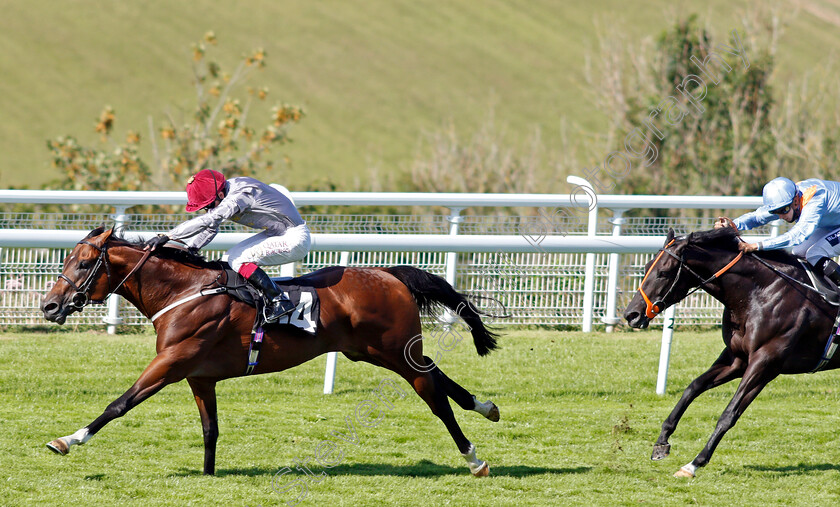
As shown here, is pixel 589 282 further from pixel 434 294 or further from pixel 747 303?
pixel 434 294

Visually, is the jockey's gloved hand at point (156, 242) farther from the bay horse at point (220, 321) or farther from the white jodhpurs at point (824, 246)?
the white jodhpurs at point (824, 246)

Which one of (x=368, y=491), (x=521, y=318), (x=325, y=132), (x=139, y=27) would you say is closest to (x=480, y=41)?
(x=325, y=132)

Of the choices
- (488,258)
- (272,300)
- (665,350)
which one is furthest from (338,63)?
(272,300)

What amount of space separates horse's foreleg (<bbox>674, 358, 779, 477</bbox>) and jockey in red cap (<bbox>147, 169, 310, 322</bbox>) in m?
2.11

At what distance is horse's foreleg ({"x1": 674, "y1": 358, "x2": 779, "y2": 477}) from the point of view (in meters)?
4.75

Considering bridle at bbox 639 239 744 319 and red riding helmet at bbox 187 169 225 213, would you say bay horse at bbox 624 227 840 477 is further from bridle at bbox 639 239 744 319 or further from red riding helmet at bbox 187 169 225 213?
red riding helmet at bbox 187 169 225 213

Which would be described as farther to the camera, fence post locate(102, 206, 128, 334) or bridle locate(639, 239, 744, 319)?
fence post locate(102, 206, 128, 334)

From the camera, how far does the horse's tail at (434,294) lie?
197 inches

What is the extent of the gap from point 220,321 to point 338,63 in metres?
42.7

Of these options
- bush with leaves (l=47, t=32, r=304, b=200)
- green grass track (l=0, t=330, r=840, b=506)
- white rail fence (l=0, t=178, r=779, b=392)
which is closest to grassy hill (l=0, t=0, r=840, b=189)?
bush with leaves (l=47, t=32, r=304, b=200)

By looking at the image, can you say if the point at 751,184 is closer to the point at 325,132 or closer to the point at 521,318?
the point at 521,318

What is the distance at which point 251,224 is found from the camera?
4.88m

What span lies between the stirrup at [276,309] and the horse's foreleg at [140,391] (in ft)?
1.46

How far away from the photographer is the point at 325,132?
41.6 m
